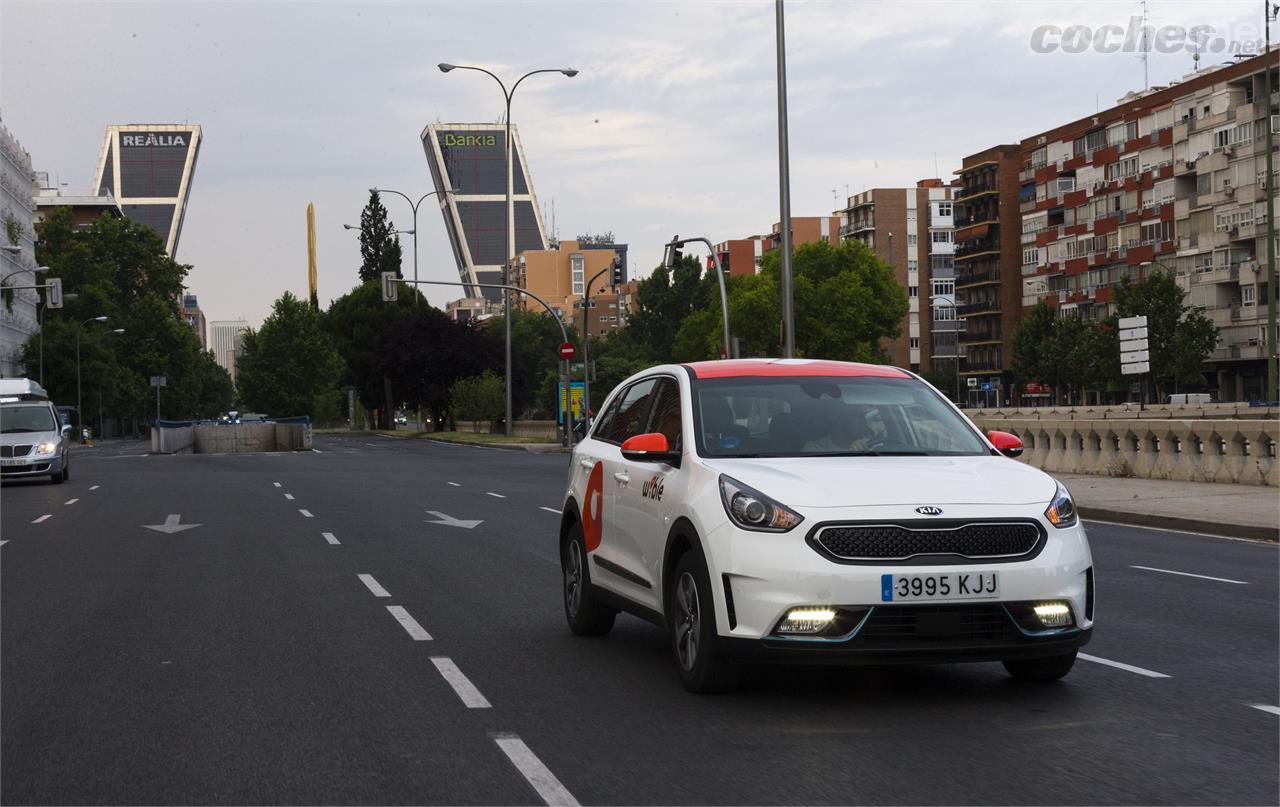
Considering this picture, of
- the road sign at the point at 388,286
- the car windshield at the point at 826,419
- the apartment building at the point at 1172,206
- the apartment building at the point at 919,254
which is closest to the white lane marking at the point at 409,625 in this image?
the car windshield at the point at 826,419

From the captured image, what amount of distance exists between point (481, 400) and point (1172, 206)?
4358 cm

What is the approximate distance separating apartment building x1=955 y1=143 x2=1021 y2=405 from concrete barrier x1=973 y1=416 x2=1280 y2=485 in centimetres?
9119

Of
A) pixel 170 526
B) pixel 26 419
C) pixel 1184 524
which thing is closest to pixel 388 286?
pixel 26 419

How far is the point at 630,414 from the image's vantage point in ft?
30.5

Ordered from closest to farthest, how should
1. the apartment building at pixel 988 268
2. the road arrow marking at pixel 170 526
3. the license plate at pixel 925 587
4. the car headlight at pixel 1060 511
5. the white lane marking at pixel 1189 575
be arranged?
the license plate at pixel 925 587
the car headlight at pixel 1060 511
the white lane marking at pixel 1189 575
the road arrow marking at pixel 170 526
the apartment building at pixel 988 268

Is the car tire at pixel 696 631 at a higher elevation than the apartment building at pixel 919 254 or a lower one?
lower

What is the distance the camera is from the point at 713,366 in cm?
872

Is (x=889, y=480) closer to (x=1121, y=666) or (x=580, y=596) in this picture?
(x=1121, y=666)

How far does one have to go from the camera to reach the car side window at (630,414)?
29.7ft

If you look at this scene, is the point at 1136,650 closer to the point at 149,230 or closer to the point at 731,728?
the point at 731,728

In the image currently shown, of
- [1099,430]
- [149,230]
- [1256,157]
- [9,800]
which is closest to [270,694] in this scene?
[9,800]

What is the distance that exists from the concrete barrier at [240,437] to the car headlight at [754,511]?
65202 millimetres

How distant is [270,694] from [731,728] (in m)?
2.39

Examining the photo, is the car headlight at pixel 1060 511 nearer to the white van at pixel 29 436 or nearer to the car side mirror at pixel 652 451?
the car side mirror at pixel 652 451
